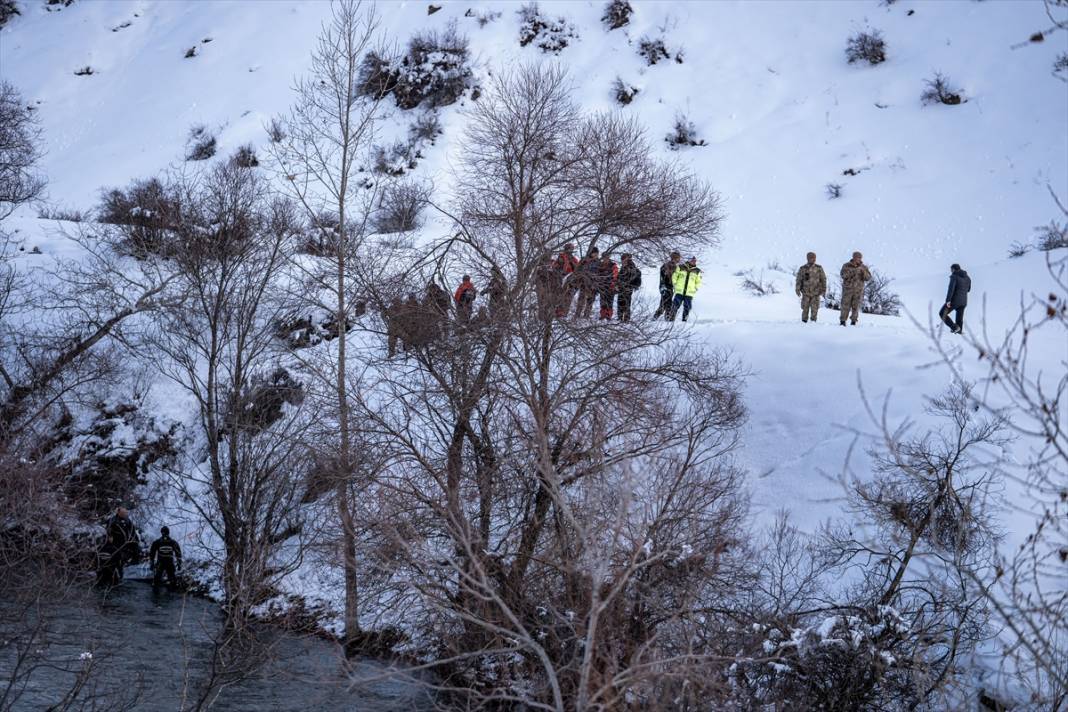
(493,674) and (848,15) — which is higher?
(848,15)

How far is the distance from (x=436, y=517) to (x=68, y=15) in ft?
145

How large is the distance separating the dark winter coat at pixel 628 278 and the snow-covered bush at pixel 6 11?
4447 cm

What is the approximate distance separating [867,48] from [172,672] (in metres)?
33.1

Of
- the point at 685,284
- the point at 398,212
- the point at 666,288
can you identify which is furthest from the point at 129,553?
the point at 685,284

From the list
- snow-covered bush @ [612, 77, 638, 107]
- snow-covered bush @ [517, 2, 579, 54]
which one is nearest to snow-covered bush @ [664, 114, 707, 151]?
snow-covered bush @ [612, 77, 638, 107]

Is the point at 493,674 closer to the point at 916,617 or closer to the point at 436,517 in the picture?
the point at 436,517

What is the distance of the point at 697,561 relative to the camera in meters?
13.5

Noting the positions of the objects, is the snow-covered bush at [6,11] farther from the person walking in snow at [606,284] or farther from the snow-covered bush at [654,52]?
the person walking in snow at [606,284]

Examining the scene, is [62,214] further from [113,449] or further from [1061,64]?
[1061,64]

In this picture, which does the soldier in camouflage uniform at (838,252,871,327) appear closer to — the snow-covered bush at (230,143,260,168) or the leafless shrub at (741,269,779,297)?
the leafless shrub at (741,269,779,297)

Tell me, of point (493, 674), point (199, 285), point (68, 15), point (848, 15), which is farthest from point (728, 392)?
point (68, 15)

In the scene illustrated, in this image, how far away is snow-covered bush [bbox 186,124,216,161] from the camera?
3716 centimetres

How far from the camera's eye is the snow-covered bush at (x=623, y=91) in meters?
37.7

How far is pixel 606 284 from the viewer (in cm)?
1666
